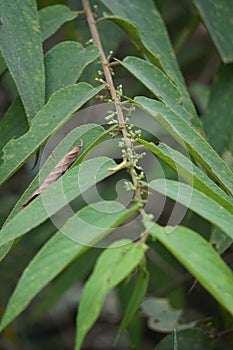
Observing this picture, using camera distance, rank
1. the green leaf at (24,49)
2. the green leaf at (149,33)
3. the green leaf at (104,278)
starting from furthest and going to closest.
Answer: the green leaf at (149,33), the green leaf at (24,49), the green leaf at (104,278)

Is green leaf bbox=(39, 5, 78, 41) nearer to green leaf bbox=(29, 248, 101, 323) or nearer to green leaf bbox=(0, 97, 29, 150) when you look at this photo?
green leaf bbox=(0, 97, 29, 150)

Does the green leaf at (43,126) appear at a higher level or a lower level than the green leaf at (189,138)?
higher

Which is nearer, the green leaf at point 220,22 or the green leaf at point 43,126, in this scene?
the green leaf at point 43,126

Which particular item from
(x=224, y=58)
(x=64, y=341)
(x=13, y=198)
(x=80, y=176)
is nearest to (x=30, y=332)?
(x=64, y=341)

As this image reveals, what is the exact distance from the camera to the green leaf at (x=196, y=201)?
56 centimetres

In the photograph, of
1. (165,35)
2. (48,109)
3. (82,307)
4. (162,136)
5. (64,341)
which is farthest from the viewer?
(64,341)

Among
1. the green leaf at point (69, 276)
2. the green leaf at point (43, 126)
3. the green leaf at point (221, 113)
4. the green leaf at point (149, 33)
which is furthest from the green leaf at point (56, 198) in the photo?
the green leaf at point (69, 276)

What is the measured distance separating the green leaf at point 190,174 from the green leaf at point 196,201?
0.10ft

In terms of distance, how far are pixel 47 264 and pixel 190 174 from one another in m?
0.18

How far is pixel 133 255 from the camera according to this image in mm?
519

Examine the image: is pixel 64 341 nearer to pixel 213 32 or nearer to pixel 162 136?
pixel 162 136

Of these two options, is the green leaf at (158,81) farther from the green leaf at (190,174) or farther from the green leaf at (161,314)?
the green leaf at (161,314)

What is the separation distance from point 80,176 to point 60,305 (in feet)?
4.52

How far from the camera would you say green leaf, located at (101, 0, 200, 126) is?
0.94 metres
